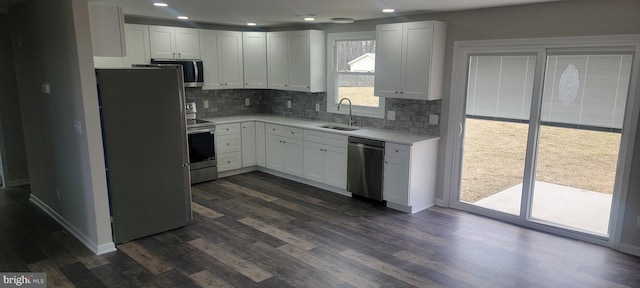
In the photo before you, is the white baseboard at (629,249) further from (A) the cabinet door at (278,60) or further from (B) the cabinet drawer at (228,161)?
(B) the cabinet drawer at (228,161)

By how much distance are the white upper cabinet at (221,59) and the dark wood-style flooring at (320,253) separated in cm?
231

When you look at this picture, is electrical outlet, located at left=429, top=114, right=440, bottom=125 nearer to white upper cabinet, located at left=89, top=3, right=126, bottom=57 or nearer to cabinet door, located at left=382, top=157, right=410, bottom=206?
cabinet door, located at left=382, top=157, right=410, bottom=206

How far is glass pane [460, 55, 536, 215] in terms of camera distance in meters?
4.48

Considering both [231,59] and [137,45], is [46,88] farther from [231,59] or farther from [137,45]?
[231,59]

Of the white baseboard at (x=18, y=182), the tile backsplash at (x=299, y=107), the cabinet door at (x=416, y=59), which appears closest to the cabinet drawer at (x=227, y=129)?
the tile backsplash at (x=299, y=107)

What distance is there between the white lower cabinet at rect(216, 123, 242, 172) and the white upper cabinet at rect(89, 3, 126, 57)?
2.56m

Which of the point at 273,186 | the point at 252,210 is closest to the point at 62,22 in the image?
the point at 252,210

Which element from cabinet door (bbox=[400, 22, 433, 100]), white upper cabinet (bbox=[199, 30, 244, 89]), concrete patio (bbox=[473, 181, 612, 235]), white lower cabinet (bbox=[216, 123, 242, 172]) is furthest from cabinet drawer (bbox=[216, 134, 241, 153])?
concrete patio (bbox=[473, 181, 612, 235])

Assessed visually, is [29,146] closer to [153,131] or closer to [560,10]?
[153,131]

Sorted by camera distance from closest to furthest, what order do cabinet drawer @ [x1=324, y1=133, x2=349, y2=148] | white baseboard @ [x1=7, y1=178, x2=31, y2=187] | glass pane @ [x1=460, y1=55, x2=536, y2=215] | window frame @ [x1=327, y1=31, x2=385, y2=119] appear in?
glass pane @ [x1=460, y1=55, x2=536, y2=215], cabinet drawer @ [x1=324, y1=133, x2=349, y2=148], window frame @ [x1=327, y1=31, x2=385, y2=119], white baseboard @ [x1=7, y1=178, x2=31, y2=187]

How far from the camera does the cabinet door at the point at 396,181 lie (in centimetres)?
485

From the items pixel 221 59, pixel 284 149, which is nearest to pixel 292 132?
pixel 284 149

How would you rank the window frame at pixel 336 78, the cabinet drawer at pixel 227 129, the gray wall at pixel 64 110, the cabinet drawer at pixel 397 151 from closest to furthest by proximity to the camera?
1. the gray wall at pixel 64 110
2. the cabinet drawer at pixel 397 151
3. the window frame at pixel 336 78
4. the cabinet drawer at pixel 227 129

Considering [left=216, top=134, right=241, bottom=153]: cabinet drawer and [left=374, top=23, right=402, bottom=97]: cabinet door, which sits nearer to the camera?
[left=374, top=23, right=402, bottom=97]: cabinet door
